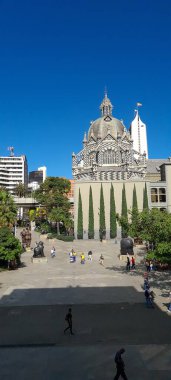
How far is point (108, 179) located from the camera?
73562 mm

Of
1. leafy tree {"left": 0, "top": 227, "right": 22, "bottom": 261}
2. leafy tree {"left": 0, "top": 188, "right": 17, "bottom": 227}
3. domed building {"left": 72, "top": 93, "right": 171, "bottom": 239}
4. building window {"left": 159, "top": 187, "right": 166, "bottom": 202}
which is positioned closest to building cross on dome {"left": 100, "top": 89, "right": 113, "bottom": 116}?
domed building {"left": 72, "top": 93, "right": 171, "bottom": 239}

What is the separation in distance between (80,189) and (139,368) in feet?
185

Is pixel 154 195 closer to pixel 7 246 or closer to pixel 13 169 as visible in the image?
pixel 7 246

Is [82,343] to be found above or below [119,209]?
below

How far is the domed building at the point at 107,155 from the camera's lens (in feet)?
245

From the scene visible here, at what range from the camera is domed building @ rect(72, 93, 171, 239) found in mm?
66438

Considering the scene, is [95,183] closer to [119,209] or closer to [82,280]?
[119,209]

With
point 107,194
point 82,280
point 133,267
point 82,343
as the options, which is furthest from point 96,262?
point 107,194

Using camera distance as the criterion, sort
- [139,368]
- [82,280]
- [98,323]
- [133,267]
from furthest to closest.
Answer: [133,267] < [82,280] < [98,323] < [139,368]

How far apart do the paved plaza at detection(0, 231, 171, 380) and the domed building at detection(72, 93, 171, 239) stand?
36.4 metres

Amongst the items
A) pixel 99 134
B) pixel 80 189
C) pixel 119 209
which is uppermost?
pixel 99 134

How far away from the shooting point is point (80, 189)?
6775 cm

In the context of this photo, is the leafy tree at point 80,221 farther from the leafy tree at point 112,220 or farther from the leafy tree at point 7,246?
the leafy tree at point 7,246

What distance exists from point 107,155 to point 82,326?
219ft
